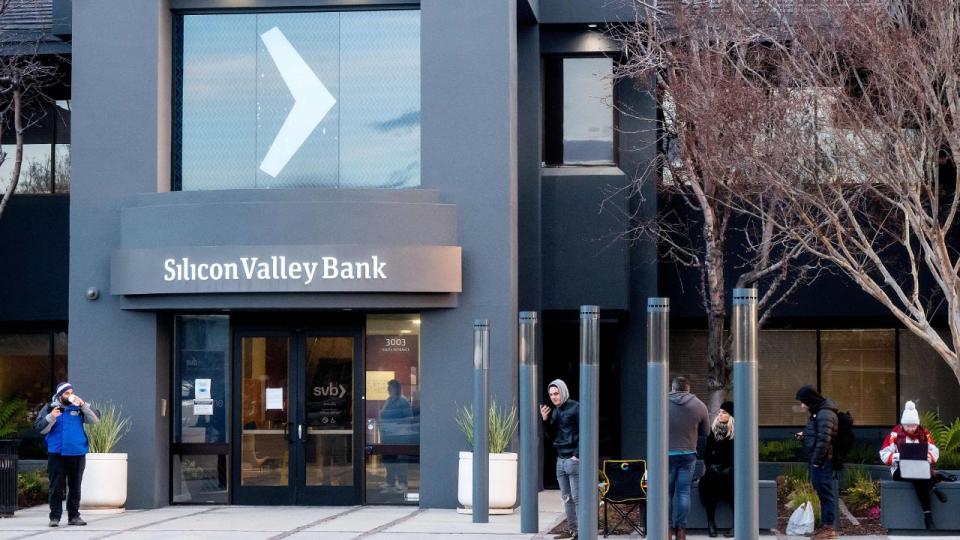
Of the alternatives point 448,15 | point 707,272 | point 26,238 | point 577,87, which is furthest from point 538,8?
point 26,238

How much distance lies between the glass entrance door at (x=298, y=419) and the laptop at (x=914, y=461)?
7.87 meters

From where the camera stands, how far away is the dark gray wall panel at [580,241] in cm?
2206

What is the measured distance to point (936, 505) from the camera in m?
15.7

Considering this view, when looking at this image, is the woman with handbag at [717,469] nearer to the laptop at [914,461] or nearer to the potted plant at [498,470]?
the laptop at [914,461]

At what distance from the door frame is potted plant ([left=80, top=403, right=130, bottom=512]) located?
5.60ft

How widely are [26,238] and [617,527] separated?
1298 centimetres

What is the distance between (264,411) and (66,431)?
3276mm

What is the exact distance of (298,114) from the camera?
19.8m

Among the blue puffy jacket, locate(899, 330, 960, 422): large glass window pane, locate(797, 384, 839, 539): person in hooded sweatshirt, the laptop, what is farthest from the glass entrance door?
locate(899, 330, 960, 422): large glass window pane

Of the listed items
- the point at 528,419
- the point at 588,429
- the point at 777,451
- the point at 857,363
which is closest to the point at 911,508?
the point at 588,429

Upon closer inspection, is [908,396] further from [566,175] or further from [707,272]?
[566,175]

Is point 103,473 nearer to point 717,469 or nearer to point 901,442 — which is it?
point 717,469

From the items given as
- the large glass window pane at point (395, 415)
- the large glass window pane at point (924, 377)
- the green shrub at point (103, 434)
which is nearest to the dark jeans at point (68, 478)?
the green shrub at point (103, 434)

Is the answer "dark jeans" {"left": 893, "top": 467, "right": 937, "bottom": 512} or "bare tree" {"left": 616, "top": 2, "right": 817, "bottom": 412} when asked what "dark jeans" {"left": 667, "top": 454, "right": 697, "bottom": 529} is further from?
"bare tree" {"left": 616, "top": 2, "right": 817, "bottom": 412}
